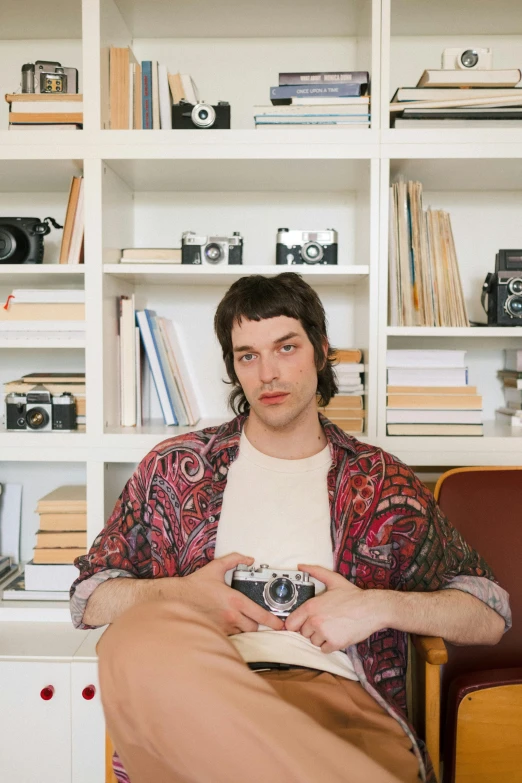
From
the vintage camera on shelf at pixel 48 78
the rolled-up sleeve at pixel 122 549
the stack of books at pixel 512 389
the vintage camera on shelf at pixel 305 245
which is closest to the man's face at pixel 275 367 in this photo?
the rolled-up sleeve at pixel 122 549

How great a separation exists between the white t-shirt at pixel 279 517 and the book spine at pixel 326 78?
972mm

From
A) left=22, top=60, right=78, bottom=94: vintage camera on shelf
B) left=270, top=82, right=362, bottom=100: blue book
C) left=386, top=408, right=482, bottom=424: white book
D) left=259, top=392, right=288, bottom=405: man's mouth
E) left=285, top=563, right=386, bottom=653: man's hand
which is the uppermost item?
left=22, top=60, right=78, bottom=94: vintage camera on shelf

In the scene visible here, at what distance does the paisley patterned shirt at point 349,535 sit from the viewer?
1.30 metres

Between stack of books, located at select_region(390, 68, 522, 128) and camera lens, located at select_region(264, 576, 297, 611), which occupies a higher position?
stack of books, located at select_region(390, 68, 522, 128)

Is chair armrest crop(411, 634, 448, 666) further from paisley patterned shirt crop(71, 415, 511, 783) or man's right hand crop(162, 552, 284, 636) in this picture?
man's right hand crop(162, 552, 284, 636)

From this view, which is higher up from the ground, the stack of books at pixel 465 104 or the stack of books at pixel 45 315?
the stack of books at pixel 465 104

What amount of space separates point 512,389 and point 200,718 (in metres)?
1.46

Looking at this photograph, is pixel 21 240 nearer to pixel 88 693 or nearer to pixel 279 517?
pixel 279 517

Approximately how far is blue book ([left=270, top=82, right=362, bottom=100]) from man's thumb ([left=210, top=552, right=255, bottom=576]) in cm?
118

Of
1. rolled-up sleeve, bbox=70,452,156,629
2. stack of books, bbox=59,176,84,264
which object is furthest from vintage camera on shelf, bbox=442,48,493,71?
rolled-up sleeve, bbox=70,452,156,629

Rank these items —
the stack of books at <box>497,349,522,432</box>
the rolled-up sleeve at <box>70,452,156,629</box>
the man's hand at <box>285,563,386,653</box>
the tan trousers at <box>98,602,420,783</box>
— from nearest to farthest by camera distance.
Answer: the tan trousers at <box>98,602,420,783</box>, the man's hand at <box>285,563,386,653</box>, the rolled-up sleeve at <box>70,452,156,629</box>, the stack of books at <box>497,349,522,432</box>

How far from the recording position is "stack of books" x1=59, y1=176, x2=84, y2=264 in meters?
1.79

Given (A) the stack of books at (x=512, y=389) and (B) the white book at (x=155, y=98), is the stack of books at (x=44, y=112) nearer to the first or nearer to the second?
(B) the white book at (x=155, y=98)

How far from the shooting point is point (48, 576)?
6.07ft
